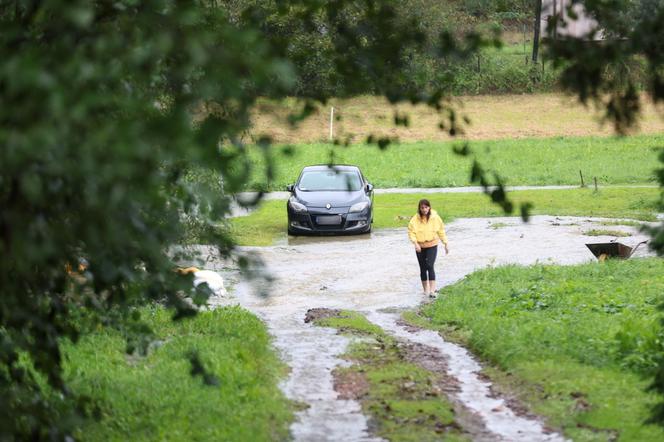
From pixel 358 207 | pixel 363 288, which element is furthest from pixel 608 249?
pixel 358 207

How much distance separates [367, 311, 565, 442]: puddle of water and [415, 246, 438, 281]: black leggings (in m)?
2.45

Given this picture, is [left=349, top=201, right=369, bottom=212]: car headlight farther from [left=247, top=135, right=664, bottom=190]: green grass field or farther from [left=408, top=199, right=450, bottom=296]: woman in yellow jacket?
[left=247, top=135, right=664, bottom=190]: green grass field

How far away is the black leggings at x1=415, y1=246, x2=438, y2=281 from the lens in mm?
21703

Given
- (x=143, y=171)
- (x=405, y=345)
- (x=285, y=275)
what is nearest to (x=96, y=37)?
(x=143, y=171)

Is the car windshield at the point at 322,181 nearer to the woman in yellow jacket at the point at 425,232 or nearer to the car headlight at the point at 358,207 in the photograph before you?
the car headlight at the point at 358,207

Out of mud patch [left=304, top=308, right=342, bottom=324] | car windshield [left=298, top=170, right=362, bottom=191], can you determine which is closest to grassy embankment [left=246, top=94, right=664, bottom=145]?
car windshield [left=298, top=170, right=362, bottom=191]

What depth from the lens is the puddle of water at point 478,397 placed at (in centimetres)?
1188

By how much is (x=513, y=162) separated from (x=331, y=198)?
22442 millimetres

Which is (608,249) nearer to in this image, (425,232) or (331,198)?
(425,232)

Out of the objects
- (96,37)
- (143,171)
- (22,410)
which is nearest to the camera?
(143,171)

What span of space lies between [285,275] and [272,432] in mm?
13907

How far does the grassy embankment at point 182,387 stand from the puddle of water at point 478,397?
6.66 ft

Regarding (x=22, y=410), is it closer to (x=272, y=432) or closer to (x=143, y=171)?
(x=143, y=171)

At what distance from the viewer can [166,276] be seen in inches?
313
